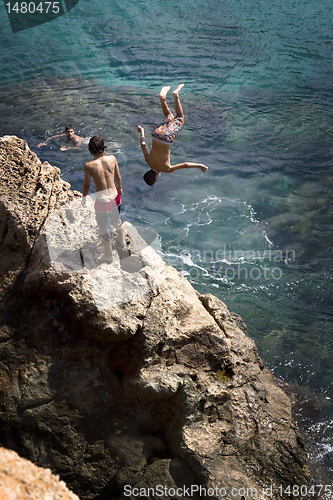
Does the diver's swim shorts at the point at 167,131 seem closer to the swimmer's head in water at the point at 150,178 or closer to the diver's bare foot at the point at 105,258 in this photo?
the swimmer's head in water at the point at 150,178

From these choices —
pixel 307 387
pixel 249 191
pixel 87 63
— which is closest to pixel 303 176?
pixel 249 191

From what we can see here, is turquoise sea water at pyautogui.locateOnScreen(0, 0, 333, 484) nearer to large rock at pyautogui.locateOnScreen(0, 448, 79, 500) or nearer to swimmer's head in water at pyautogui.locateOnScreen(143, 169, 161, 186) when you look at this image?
swimmer's head in water at pyautogui.locateOnScreen(143, 169, 161, 186)

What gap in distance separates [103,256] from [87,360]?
1.16 m

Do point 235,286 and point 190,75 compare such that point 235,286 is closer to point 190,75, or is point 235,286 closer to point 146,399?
point 146,399

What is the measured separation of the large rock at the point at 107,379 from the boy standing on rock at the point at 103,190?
154mm

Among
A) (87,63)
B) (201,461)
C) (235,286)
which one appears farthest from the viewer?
(87,63)

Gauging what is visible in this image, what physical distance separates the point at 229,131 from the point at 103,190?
26.1 ft

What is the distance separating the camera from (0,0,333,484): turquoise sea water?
298 inches

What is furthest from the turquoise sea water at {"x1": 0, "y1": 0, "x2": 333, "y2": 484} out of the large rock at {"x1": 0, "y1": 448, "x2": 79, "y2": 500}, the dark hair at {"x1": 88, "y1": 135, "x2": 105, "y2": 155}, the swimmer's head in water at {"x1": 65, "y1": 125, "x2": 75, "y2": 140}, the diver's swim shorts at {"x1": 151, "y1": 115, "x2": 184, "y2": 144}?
the large rock at {"x1": 0, "y1": 448, "x2": 79, "y2": 500}

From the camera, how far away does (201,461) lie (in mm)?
4016

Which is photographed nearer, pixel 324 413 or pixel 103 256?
pixel 103 256

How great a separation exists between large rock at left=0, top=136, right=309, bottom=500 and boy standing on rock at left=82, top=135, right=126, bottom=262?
15 centimetres

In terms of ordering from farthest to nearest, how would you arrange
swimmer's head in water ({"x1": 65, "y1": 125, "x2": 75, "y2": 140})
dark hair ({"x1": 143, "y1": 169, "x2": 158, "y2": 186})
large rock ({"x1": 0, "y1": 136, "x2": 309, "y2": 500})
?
swimmer's head in water ({"x1": 65, "y1": 125, "x2": 75, "y2": 140}) → dark hair ({"x1": 143, "y1": 169, "x2": 158, "y2": 186}) → large rock ({"x1": 0, "y1": 136, "x2": 309, "y2": 500})

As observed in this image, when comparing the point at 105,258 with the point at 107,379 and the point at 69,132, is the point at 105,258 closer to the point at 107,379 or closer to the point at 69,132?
the point at 107,379
